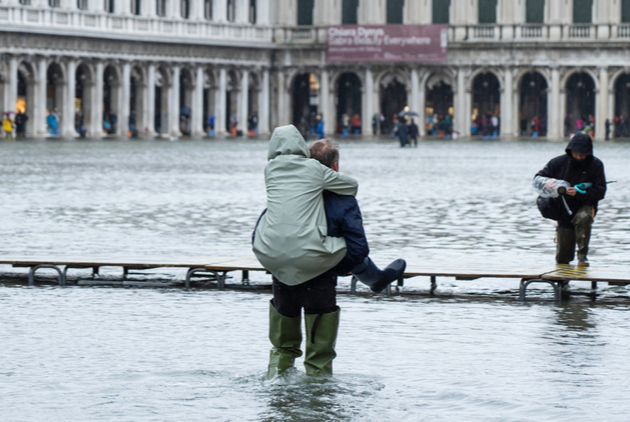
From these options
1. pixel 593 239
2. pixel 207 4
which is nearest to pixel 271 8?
pixel 207 4

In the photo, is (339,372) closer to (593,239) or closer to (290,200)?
(290,200)

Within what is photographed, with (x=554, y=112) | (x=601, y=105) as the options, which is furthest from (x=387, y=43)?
(x=601, y=105)

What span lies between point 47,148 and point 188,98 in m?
20.8

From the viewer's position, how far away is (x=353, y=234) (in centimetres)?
677

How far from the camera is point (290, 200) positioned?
22.0ft

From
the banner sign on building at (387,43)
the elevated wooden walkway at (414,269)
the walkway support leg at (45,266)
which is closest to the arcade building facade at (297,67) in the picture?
the banner sign on building at (387,43)

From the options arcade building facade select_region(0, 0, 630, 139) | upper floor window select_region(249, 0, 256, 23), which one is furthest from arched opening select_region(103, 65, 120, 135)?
upper floor window select_region(249, 0, 256, 23)

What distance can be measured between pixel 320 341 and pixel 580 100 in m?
59.6

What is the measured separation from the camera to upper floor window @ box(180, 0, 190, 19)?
63.7 metres

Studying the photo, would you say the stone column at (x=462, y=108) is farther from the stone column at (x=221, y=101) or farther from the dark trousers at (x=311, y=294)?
the dark trousers at (x=311, y=294)

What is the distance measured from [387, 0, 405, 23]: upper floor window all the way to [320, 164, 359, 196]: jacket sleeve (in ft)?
197

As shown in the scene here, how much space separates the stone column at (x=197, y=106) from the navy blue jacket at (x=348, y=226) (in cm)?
5751

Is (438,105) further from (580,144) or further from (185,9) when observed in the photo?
(580,144)

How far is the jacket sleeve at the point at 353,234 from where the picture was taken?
22.2 feet
